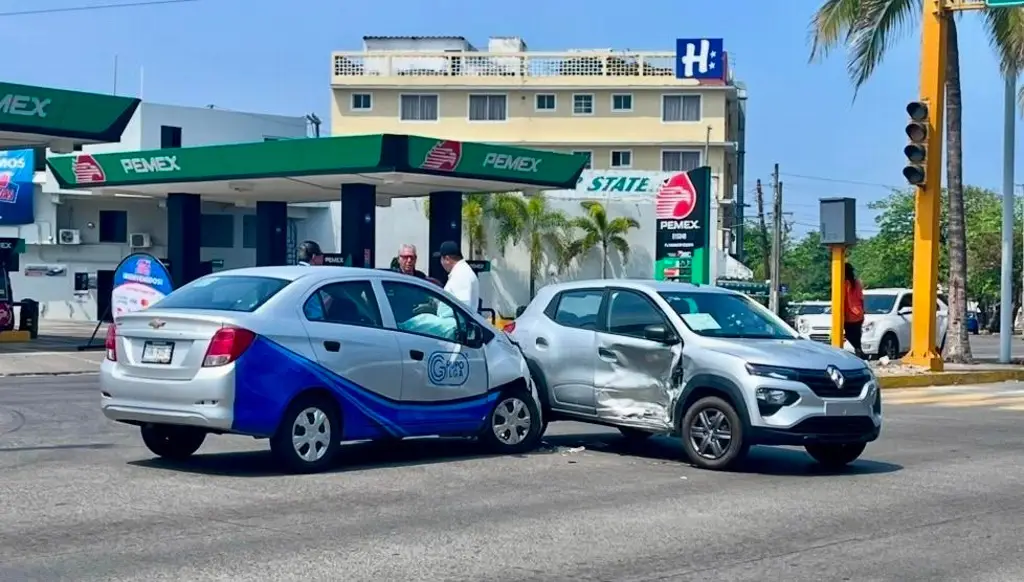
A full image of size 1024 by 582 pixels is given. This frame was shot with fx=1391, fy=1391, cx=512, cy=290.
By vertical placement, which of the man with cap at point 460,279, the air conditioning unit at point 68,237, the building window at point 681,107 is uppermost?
the building window at point 681,107

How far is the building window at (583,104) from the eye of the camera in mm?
66938

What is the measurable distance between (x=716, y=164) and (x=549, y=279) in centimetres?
1934

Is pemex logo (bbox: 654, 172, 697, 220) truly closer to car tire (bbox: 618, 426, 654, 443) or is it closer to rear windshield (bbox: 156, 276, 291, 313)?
car tire (bbox: 618, 426, 654, 443)

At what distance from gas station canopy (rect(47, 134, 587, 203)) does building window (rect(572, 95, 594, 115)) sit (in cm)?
2982

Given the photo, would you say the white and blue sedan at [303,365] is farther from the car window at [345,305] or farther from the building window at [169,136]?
the building window at [169,136]

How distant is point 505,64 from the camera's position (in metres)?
67.9

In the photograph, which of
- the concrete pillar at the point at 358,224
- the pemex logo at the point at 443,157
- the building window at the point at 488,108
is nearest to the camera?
the pemex logo at the point at 443,157

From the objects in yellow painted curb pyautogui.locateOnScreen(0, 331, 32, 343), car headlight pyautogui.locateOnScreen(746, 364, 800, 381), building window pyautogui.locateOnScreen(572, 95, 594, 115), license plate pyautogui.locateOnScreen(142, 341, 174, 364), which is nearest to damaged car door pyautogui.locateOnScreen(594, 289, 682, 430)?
car headlight pyautogui.locateOnScreen(746, 364, 800, 381)

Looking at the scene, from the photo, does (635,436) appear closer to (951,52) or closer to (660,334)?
(660,334)

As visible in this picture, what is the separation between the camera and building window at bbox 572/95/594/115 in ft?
220

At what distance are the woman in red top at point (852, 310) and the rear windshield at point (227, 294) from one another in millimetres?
14869

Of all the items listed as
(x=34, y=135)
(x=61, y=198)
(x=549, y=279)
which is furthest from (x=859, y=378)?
(x=61, y=198)

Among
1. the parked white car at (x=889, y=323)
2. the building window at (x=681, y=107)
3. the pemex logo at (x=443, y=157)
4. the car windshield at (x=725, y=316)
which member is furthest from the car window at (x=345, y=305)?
the building window at (x=681, y=107)

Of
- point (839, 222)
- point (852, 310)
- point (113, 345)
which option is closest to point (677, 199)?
point (839, 222)
